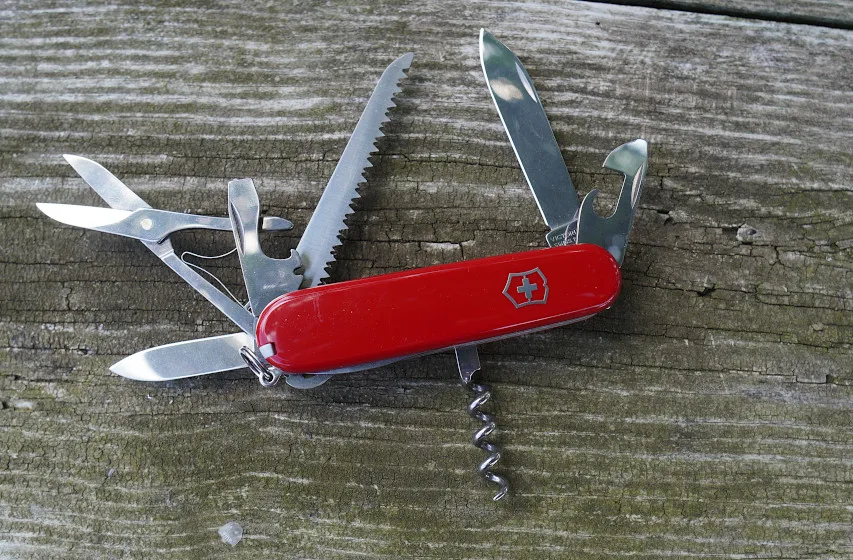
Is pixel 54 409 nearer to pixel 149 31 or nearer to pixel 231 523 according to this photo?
pixel 231 523

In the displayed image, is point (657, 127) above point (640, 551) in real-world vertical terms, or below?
above

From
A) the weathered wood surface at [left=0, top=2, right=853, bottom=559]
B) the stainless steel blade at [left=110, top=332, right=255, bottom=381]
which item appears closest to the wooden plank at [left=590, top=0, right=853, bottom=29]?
the weathered wood surface at [left=0, top=2, right=853, bottom=559]

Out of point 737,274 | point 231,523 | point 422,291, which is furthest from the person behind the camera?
point 737,274

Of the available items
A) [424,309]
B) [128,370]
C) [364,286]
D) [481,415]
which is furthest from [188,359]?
[481,415]

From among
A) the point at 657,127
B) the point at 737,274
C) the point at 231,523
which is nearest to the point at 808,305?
the point at 737,274

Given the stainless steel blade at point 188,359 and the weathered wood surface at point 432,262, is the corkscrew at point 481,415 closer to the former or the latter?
the weathered wood surface at point 432,262

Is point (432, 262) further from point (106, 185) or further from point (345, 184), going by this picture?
point (106, 185)

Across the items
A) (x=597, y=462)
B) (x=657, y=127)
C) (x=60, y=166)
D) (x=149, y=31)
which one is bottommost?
(x=597, y=462)
